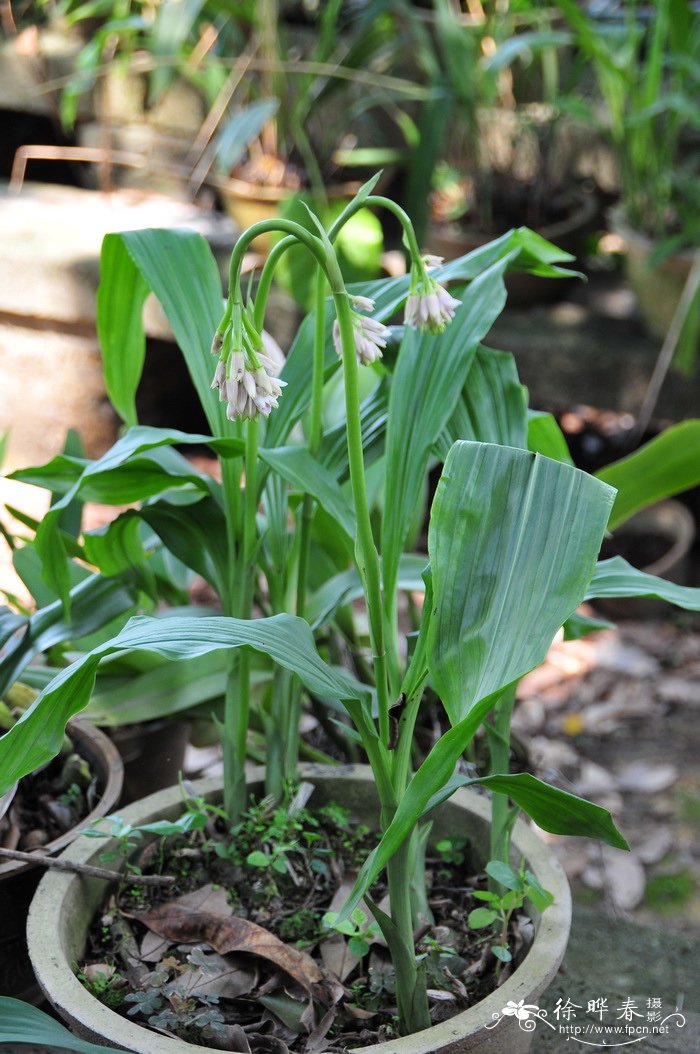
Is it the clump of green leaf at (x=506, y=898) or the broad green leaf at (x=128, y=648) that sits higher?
the broad green leaf at (x=128, y=648)

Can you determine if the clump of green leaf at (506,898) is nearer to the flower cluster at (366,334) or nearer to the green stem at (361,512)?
the green stem at (361,512)

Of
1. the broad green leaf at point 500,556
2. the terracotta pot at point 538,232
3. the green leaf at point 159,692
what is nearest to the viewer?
the broad green leaf at point 500,556

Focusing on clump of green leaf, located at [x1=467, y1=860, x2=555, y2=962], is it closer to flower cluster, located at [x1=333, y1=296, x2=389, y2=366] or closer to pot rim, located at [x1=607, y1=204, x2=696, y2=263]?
flower cluster, located at [x1=333, y1=296, x2=389, y2=366]

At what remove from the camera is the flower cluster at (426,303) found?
2.19 feet

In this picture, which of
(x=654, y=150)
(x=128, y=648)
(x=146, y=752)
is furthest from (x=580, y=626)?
(x=654, y=150)

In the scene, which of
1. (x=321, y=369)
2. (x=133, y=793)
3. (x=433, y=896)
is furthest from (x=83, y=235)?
(x=433, y=896)

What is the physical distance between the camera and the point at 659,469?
0.95 m

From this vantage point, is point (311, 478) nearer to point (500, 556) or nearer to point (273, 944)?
point (500, 556)

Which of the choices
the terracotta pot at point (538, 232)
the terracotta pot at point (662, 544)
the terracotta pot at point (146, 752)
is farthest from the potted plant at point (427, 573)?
the terracotta pot at point (538, 232)

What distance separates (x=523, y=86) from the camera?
93.5 inches

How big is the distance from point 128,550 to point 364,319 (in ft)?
1.26

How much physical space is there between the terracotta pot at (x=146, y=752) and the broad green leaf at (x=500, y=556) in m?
0.56

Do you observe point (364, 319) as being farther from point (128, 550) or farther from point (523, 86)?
point (523, 86)

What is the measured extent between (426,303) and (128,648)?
28 centimetres
